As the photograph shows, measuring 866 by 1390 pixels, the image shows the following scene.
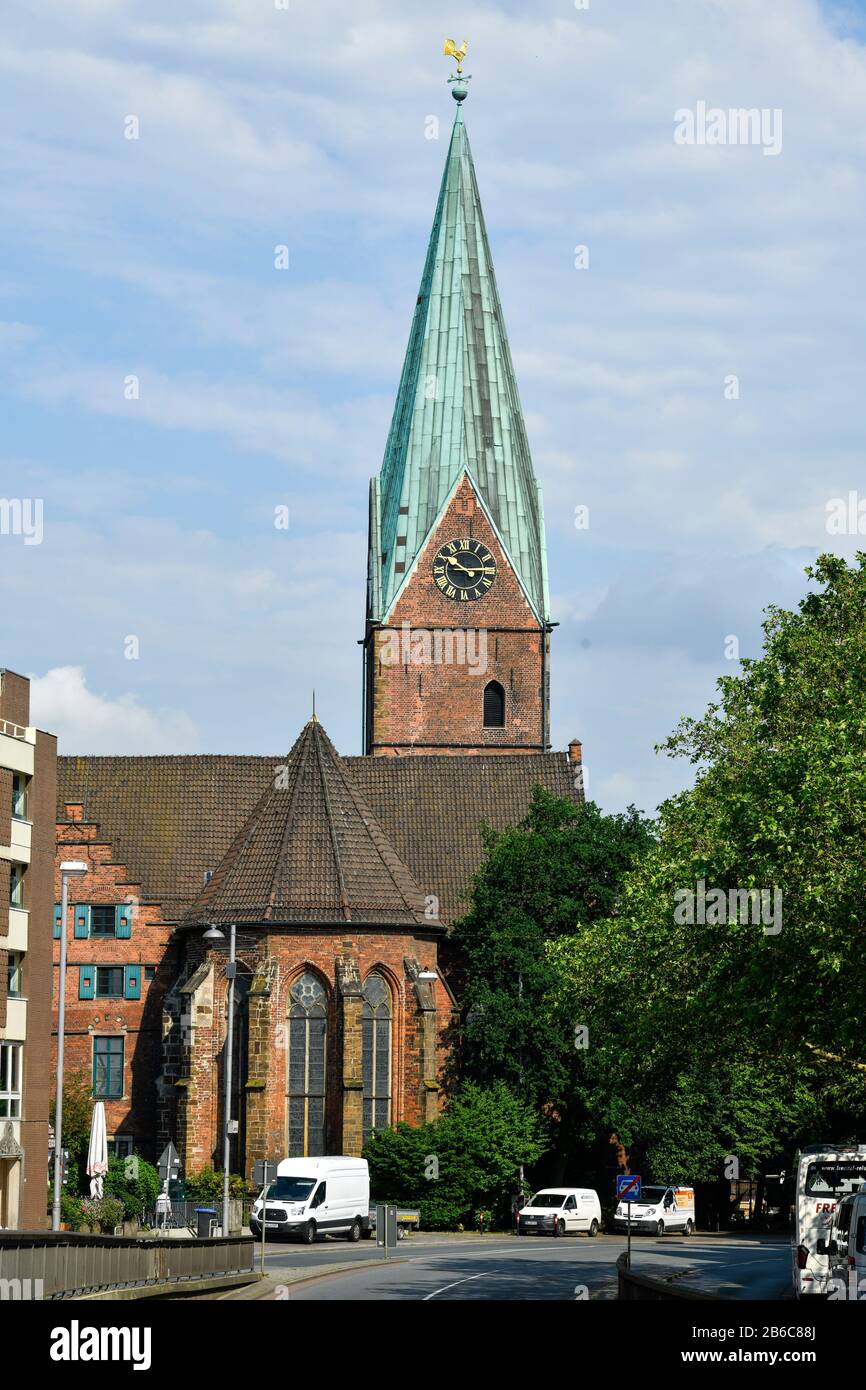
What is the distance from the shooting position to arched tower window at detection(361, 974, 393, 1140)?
60156 millimetres

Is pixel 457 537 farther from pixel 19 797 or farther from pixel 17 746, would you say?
pixel 17 746

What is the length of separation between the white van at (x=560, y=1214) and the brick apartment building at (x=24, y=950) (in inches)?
518

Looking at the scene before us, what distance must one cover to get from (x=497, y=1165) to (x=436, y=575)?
33.2 m

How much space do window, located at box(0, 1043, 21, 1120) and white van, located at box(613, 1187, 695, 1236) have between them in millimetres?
16662

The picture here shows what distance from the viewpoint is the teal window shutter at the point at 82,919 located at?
215 ft

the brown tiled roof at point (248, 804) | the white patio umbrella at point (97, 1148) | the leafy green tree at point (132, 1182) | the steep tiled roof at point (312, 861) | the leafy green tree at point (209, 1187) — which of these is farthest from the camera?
the brown tiled roof at point (248, 804)

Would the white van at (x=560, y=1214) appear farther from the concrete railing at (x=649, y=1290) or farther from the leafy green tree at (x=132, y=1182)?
the concrete railing at (x=649, y=1290)

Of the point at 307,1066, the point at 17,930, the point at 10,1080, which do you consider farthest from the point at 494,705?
the point at 10,1080

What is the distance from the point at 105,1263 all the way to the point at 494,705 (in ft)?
192

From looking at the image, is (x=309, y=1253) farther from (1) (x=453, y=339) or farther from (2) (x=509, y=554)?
(1) (x=453, y=339)

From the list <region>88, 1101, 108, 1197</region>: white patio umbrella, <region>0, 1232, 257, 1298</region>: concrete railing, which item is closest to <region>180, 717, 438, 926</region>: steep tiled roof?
<region>88, 1101, 108, 1197</region>: white patio umbrella

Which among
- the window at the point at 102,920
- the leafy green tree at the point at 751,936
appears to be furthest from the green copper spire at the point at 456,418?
the leafy green tree at the point at 751,936

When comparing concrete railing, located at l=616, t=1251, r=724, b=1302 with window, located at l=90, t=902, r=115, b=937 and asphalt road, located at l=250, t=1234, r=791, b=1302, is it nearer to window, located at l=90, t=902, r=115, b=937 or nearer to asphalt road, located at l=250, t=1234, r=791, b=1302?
asphalt road, located at l=250, t=1234, r=791, b=1302
